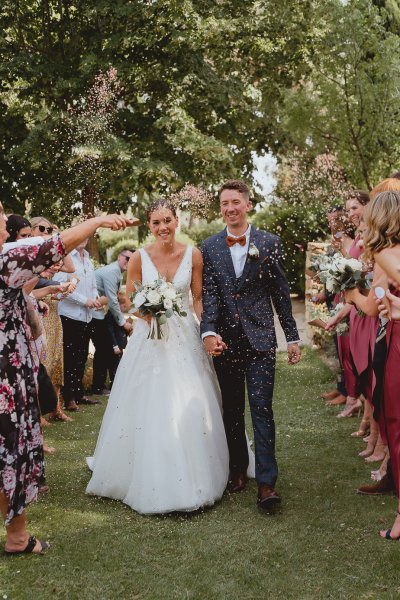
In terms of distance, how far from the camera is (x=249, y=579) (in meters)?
3.86

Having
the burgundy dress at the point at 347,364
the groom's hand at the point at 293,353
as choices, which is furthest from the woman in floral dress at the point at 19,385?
the burgundy dress at the point at 347,364

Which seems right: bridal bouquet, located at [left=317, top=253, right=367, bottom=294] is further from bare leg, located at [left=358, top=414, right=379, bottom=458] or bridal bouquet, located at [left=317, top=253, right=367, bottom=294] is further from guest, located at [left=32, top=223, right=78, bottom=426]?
guest, located at [left=32, top=223, right=78, bottom=426]

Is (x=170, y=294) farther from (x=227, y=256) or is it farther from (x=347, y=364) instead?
(x=347, y=364)

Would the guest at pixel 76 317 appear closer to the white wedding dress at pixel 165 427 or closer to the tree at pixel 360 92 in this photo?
the white wedding dress at pixel 165 427

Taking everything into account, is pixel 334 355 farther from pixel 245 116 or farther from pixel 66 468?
pixel 245 116

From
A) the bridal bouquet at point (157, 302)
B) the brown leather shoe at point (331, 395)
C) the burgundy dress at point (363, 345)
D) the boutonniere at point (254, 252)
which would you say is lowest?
the brown leather shoe at point (331, 395)

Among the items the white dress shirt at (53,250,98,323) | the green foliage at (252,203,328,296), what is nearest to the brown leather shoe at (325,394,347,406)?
the white dress shirt at (53,250,98,323)

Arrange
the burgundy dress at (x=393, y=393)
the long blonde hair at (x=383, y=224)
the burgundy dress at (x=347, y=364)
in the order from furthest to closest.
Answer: the burgundy dress at (x=347, y=364), the burgundy dress at (x=393, y=393), the long blonde hair at (x=383, y=224)

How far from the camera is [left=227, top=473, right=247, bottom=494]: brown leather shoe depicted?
211 inches

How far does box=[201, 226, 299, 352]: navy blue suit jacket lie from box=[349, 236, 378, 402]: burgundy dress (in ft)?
2.49

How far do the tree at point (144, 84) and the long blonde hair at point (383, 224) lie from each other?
12356mm

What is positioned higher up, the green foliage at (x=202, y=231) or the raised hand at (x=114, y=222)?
the raised hand at (x=114, y=222)

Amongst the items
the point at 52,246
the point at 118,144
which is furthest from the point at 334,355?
the point at 118,144

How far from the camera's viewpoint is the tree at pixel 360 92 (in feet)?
40.7
